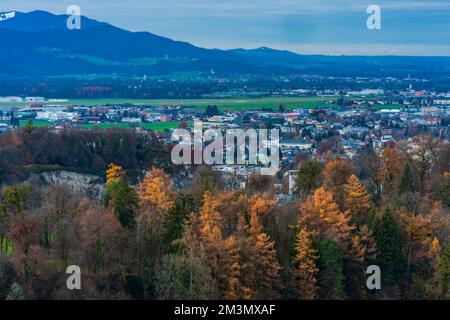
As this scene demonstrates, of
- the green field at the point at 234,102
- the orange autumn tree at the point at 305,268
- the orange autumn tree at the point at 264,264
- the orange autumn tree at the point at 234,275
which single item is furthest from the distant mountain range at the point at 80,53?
the orange autumn tree at the point at 234,275

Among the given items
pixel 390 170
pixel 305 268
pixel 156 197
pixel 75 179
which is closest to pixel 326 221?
pixel 305 268

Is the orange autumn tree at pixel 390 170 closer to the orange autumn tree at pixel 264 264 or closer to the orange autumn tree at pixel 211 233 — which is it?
the orange autumn tree at pixel 211 233

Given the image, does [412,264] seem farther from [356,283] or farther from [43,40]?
[43,40]

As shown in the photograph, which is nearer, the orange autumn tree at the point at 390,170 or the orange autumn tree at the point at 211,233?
the orange autumn tree at the point at 211,233

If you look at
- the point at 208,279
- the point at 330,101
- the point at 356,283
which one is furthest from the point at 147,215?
the point at 330,101

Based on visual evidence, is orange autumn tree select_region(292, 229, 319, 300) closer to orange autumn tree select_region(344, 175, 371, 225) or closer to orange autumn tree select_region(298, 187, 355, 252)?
orange autumn tree select_region(298, 187, 355, 252)

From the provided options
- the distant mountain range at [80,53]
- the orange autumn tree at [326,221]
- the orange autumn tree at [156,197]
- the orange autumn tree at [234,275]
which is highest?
the distant mountain range at [80,53]
